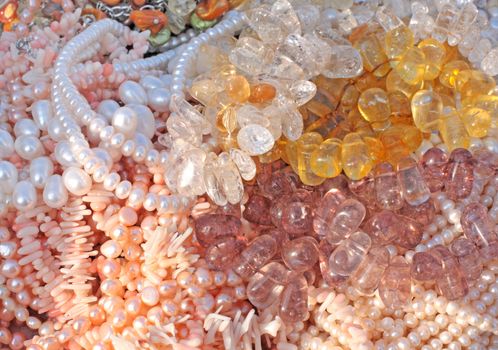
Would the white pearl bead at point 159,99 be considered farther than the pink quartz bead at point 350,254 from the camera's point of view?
Yes

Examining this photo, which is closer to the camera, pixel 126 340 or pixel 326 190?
pixel 126 340

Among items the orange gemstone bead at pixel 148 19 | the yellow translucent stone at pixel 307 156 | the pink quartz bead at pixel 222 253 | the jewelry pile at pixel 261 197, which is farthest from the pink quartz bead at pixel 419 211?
the orange gemstone bead at pixel 148 19

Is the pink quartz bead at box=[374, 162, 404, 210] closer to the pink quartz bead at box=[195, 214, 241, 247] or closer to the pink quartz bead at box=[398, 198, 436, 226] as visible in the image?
the pink quartz bead at box=[398, 198, 436, 226]

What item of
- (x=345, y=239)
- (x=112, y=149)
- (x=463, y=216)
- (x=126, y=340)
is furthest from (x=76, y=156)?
(x=463, y=216)

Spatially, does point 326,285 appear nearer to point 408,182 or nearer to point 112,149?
point 408,182

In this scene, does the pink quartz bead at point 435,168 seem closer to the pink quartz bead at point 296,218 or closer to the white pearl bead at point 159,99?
the pink quartz bead at point 296,218

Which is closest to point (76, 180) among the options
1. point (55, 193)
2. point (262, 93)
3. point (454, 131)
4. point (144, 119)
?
point (55, 193)

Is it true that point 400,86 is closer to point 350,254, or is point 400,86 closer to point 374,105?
point 374,105
